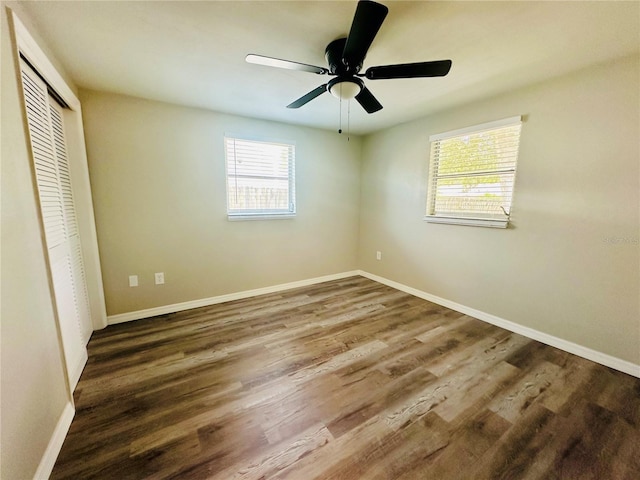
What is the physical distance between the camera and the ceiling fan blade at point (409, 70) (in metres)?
1.45

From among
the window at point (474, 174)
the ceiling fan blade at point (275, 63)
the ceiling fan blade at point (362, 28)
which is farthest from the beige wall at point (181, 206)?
the ceiling fan blade at point (362, 28)

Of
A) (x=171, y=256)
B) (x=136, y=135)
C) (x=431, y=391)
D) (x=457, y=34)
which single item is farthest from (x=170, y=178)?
(x=431, y=391)

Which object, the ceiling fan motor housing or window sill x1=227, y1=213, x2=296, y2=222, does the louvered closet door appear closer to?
window sill x1=227, y1=213, x2=296, y2=222

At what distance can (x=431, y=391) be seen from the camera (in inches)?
65.6

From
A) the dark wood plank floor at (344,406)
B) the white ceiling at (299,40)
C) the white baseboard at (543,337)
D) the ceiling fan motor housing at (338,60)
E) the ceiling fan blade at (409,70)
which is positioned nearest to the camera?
the dark wood plank floor at (344,406)

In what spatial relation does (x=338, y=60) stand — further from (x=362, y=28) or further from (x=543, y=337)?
(x=543, y=337)

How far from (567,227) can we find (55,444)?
3.67 metres

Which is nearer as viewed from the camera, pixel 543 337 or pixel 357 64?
pixel 357 64

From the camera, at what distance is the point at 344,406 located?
154cm

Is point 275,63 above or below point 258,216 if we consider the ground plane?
above

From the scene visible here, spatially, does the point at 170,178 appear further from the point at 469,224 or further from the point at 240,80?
the point at 469,224

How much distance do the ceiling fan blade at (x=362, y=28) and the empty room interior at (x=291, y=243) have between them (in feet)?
0.05

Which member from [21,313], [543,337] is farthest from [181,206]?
[543,337]

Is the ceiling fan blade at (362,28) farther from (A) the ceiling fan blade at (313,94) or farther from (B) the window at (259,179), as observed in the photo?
(B) the window at (259,179)
